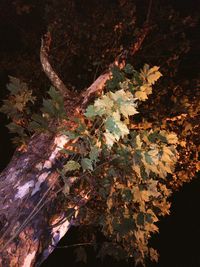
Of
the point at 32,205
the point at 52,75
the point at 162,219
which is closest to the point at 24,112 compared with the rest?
the point at 52,75

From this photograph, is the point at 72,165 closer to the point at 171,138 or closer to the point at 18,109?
the point at 171,138

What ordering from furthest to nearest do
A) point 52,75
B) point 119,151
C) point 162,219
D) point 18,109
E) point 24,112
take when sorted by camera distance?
point 162,219 < point 52,75 < point 24,112 < point 18,109 < point 119,151

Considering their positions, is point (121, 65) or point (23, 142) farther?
point (121, 65)

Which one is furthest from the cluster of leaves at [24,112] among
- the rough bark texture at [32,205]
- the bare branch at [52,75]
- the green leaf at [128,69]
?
the green leaf at [128,69]

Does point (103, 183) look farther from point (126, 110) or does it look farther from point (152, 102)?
point (152, 102)

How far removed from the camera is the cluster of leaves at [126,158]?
9.37 feet

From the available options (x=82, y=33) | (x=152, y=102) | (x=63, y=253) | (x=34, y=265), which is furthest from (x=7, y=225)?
(x=63, y=253)

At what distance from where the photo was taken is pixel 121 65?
4477 mm

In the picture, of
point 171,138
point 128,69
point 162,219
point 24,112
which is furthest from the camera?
point 162,219

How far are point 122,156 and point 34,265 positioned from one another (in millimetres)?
1426

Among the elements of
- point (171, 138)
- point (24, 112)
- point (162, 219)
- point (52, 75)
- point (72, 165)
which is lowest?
point (162, 219)

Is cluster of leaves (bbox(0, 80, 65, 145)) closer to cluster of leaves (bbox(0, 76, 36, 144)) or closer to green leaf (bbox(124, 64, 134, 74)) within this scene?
cluster of leaves (bbox(0, 76, 36, 144))

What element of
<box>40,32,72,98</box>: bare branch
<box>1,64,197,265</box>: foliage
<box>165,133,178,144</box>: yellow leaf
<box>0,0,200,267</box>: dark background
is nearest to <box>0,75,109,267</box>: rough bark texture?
<box>1,64,197,265</box>: foliage

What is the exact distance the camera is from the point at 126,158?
3.31m
